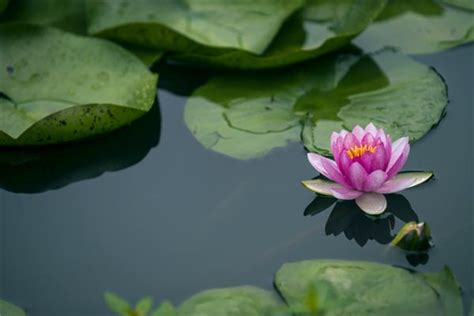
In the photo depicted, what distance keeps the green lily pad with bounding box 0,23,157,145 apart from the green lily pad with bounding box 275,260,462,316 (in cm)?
79

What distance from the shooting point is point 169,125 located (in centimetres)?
281

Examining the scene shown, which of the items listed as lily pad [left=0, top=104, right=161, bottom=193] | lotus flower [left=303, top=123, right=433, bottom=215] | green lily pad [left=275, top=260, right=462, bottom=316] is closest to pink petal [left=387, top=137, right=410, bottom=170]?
lotus flower [left=303, top=123, right=433, bottom=215]

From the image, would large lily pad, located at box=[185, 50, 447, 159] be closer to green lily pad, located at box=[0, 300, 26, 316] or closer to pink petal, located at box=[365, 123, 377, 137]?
pink petal, located at box=[365, 123, 377, 137]

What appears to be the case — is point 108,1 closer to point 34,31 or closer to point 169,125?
point 34,31

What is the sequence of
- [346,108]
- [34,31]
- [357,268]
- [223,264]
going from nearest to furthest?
1. [357,268]
2. [223,264]
3. [346,108]
4. [34,31]

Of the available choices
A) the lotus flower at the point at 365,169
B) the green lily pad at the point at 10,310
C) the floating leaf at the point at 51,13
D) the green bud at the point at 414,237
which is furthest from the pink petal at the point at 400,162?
the floating leaf at the point at 51,13

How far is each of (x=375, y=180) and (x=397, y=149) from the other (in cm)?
12

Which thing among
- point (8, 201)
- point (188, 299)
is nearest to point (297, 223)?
point (188, 299)

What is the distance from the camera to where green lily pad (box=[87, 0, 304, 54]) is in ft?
9.52

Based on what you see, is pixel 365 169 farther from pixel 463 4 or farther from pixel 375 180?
pixel 463 4

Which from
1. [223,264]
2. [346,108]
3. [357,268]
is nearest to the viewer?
[357,268]

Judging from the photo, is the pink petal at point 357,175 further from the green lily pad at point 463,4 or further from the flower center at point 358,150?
the green lily pad at point 463,4

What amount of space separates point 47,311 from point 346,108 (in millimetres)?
1077

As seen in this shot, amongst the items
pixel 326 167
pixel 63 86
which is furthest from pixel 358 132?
pixel 63 86
